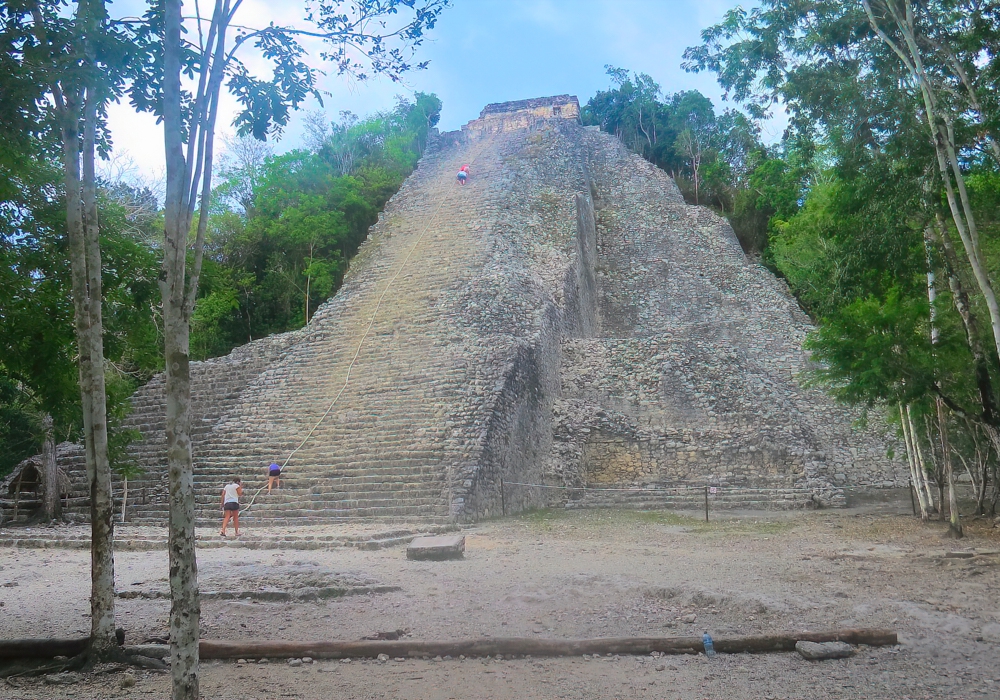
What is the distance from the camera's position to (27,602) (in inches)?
244

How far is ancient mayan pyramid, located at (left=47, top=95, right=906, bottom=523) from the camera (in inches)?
462

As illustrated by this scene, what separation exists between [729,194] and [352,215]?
51.1ft

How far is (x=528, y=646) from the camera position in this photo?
4.56 meters

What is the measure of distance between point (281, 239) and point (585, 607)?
18.6 metres

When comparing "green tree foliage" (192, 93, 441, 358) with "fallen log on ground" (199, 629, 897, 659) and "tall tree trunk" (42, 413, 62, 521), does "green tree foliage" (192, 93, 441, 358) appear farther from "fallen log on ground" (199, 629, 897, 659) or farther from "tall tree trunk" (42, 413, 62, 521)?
"fallen log on ground" (199, 629, 897, 659)

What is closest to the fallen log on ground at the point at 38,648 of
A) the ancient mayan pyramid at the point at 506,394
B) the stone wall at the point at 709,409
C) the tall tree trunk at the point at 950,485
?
the ancient mayan pyramid at the point at 506,394

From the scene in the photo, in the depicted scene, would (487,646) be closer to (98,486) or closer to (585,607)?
(585,607)

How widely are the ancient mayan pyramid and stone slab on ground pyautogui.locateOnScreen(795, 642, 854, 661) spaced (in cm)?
650

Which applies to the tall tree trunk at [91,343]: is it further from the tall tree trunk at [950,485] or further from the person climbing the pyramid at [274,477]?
the tall tree trunk at [950,485]

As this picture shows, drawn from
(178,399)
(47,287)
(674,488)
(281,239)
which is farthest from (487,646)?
(281,239)

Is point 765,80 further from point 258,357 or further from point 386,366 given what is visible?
point 258,357

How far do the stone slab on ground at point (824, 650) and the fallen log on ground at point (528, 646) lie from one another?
0.25 ft

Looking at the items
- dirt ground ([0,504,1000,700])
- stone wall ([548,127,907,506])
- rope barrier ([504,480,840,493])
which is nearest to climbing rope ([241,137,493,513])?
dirt ground ([0,504,1000,700])

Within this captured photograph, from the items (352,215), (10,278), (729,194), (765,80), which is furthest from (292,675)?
(729,194)
